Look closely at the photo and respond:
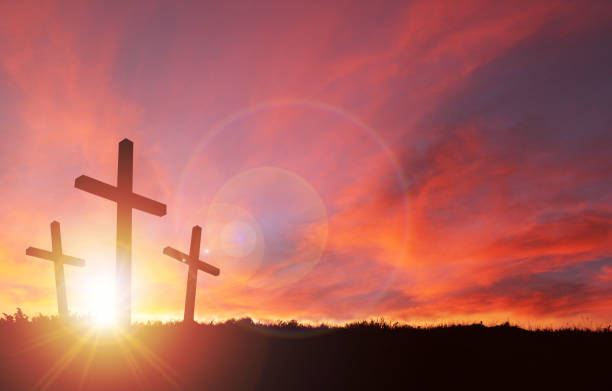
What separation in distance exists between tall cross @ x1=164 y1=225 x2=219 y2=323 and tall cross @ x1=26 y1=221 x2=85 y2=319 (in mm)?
5768

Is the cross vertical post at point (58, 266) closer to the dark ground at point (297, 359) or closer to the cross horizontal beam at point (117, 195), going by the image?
the dark ground at point (297, 359)

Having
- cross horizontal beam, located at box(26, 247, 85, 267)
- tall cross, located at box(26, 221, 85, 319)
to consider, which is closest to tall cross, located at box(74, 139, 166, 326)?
tall cross, located at box(26, 221, 85, 319)

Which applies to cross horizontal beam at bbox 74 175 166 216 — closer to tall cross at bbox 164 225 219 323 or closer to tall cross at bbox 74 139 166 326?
tall cross at bbox 74 139 166 326

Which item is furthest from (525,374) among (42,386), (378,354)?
(42,386)

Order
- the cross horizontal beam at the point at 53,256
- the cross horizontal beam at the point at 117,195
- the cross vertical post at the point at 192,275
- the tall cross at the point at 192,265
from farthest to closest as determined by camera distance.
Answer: the cross horizontal beam at the point at 53,256 < the cross vertical post at the point at 192,275 < the tall cross at the point at 192,265 < the cross horizontal beam at the point at 117,195

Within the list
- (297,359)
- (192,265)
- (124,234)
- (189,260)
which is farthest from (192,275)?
(297,359)

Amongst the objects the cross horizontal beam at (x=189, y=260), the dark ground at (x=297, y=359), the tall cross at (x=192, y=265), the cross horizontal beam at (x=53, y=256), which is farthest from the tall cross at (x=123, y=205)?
the cross horizontal beam at (x=53, y=256)

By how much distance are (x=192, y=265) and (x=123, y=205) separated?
5848 mm

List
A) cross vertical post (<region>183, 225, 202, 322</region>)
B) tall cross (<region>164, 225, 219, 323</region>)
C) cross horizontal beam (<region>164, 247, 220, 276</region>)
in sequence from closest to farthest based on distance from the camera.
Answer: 1. cross horizontal beam (<region>164, 247, 220, 276</region>)
2. tall cross (<region>164, 225, 219, 323</region>)
3. cross vertical post (<region>183, 225, 202, 322</region>)

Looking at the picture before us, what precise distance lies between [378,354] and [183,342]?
5678mm

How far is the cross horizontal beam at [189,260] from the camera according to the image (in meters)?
18.6

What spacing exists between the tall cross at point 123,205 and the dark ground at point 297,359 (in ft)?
3.23

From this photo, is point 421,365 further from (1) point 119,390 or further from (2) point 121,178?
(2) point 121,178

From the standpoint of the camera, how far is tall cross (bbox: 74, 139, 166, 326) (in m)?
14.3
